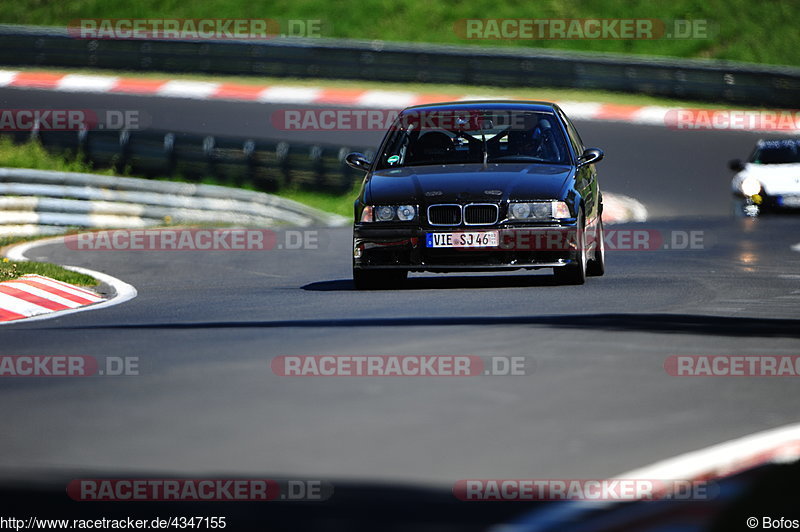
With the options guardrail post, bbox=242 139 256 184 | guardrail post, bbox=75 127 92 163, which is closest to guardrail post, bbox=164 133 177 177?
guardrail post, bbox=242 139 256 184

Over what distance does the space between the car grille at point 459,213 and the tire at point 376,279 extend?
0.74m

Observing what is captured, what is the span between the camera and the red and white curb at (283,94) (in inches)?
1117

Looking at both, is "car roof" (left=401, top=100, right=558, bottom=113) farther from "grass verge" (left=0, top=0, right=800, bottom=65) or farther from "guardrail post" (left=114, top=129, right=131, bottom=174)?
"grass verge" (left=0, top=0, right=800, bottom=65)

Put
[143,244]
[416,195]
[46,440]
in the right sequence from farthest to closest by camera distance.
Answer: [143,244] < [416,195] < [46,440]

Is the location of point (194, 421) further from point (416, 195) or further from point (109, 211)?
point (109, 211)

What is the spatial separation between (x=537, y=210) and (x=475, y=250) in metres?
0.55

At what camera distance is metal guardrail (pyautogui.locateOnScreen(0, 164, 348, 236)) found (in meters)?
19.2

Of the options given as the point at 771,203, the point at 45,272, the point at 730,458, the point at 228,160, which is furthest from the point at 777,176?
the point at 730,458

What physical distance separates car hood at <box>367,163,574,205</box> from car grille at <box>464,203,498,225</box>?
0.17ft

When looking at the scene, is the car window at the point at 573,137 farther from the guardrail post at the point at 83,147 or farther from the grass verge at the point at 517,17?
the grass verge at the point at 517,17

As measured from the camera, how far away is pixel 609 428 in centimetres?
587

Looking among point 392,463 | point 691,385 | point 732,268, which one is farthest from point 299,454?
point 732,268

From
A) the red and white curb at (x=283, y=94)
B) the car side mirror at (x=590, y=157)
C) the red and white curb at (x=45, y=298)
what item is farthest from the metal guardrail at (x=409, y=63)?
the red and white curb at (x=45, y=298)

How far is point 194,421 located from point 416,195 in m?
5.50
